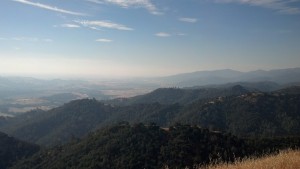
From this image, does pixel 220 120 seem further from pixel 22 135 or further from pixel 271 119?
pixel 22 135

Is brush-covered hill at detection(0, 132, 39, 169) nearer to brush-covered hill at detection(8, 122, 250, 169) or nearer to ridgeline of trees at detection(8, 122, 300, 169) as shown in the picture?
ridgeline of trees at detection(8, 122, 300, 169)

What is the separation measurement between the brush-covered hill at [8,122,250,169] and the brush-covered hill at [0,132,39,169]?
11417 mm

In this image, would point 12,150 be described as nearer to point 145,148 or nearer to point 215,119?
point 145,148

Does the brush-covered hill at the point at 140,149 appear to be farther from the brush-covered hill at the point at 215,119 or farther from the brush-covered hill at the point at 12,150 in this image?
the brush-covered hill at the point at 215,119

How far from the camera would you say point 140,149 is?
75062 mm

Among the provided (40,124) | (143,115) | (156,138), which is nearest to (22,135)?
(40,124)

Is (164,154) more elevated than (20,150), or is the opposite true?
(164,154)

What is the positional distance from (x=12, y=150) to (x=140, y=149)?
179ft

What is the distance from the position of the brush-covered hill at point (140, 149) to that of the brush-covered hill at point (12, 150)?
1142cm

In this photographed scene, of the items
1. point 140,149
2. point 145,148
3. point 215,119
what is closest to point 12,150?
point 140,149

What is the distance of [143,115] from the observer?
195375mm

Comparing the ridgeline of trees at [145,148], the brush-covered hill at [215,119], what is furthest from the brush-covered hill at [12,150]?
the brush-covered hill at [215,119]

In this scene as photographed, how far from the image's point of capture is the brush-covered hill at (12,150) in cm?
10471

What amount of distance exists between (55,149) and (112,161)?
102 ft
